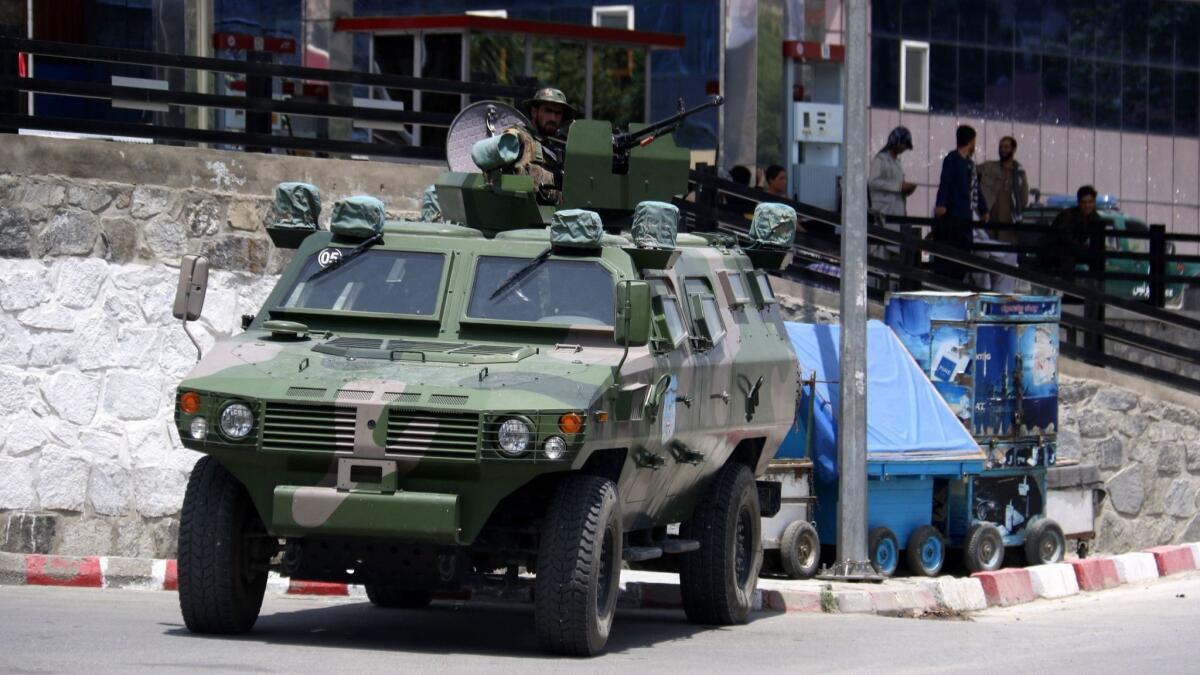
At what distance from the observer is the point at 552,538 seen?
1015 centimetres

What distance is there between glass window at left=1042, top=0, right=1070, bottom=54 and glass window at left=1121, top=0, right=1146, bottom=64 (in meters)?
1.24

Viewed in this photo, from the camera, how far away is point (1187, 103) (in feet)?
110

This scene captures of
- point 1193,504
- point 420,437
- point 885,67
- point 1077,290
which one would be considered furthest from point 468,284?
point 885,67

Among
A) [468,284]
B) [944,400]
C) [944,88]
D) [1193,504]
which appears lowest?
[1193,504]

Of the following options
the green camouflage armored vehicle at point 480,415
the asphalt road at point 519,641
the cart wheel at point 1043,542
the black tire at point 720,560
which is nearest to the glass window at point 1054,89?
the cart wheel at point 1043,542

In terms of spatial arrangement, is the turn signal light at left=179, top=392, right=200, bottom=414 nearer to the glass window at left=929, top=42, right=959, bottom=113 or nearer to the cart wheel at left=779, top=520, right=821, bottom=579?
the cart wheel at left=779, top=520, right=821, bottom=579

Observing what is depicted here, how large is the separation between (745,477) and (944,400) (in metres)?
3.89

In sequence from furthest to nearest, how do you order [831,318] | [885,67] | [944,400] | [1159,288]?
[885,67]
[1159,288]
[831,318]
[944,400]

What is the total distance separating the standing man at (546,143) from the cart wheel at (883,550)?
3.47 metres

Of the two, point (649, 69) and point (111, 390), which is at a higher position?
point (649, 69)

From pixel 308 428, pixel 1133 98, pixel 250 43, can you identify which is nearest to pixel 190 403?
pixel 308 428

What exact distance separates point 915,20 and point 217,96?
52.9ft

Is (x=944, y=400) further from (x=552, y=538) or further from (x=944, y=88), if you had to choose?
(x=944, y=88)

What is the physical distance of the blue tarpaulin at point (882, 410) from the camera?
15.3 meters
